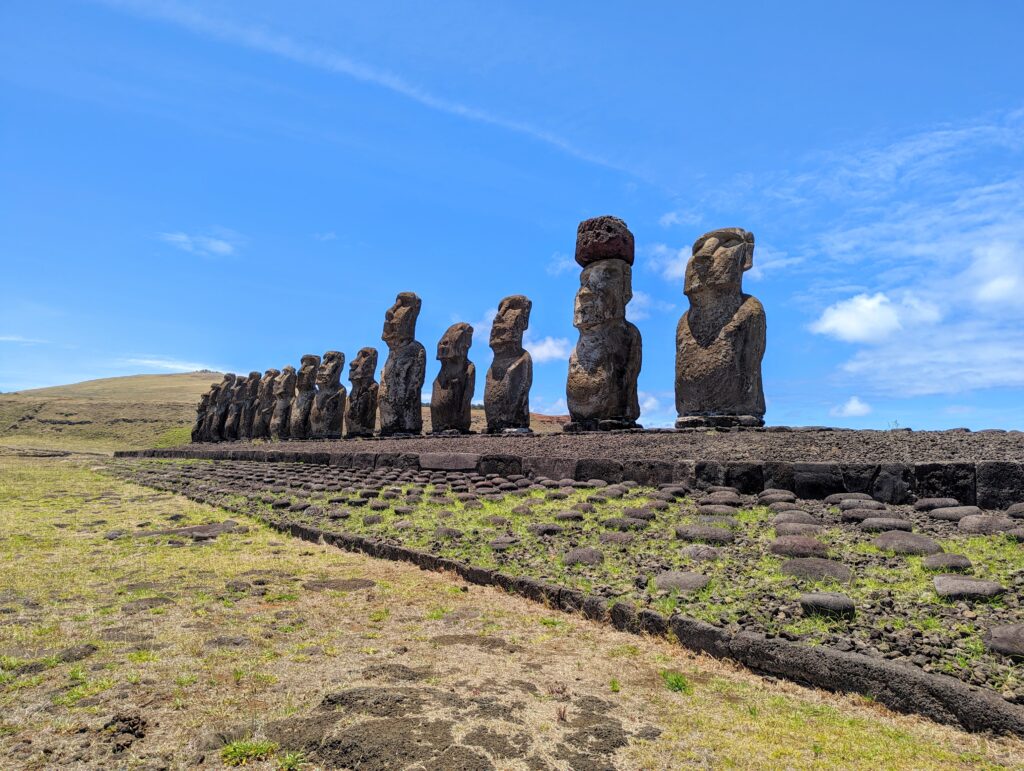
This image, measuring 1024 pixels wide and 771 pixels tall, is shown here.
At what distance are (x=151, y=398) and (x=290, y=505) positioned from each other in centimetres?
5668

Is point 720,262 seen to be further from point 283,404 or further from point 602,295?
point 283,404

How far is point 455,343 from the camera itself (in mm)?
16812

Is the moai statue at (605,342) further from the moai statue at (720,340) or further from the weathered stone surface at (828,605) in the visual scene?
the weathered stone surface at (828,605)

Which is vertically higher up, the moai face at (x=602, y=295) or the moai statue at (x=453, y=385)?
the moai face at (x=602, y=295)

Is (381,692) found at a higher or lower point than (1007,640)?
lower

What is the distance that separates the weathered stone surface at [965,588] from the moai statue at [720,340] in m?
5.90

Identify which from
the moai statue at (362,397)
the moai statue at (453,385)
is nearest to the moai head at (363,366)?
the moai statue at (362,397)

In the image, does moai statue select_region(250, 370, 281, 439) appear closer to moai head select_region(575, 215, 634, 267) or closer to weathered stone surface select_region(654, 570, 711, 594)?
moai head select_region(575, 215, 634, 267)

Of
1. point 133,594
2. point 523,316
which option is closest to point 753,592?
point 133,594

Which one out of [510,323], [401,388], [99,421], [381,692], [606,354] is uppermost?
[510,323]

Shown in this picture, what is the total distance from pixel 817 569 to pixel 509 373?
33.9 feet

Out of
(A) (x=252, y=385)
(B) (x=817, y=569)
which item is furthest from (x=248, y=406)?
(B) (x=817, y=569)

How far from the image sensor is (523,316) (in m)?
15.5

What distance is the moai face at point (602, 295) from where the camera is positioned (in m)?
12.5
